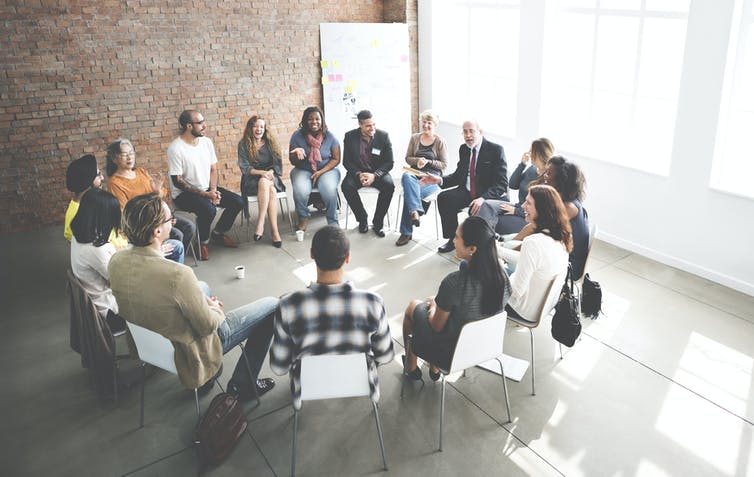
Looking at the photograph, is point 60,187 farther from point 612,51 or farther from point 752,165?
point 752,165

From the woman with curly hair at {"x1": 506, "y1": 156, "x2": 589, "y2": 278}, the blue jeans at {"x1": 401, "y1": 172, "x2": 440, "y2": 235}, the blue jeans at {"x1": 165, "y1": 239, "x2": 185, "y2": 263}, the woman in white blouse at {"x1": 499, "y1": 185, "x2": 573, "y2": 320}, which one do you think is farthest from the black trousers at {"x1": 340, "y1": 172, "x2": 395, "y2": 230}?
the woman in white blouse at {"x1": 499, "y1": 185, "x2": 573, "y2": 320}

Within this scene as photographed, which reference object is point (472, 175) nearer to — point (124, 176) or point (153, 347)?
point (124, 176)

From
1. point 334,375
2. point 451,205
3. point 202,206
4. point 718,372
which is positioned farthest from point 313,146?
point 718,372

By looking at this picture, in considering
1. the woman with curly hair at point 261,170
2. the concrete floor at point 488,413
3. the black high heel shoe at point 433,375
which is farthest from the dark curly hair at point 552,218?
the woman with curly hair at point 261,170

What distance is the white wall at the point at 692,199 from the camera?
16.4 feet

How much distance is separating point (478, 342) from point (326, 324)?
0.87 m

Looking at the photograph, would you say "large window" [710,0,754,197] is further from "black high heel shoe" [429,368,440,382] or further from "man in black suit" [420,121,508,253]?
"black high heel shoe" [429,368,440,382]

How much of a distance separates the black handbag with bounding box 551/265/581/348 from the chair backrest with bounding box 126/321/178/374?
240 centimetres

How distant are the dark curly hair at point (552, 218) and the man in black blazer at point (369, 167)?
111 inches

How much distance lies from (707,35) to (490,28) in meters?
3.33

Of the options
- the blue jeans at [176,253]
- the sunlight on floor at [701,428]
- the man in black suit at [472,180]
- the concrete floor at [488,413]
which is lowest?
the sunlight on floor at [701,428]

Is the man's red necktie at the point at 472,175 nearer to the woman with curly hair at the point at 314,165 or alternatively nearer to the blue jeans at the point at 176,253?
the woman with curly hair at the point at 314,165

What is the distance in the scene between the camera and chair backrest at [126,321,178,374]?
317 centimetres

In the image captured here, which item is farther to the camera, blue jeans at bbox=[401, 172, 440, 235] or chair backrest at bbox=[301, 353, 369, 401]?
blue jeans at bbox=[401, 172, 440, 235]
